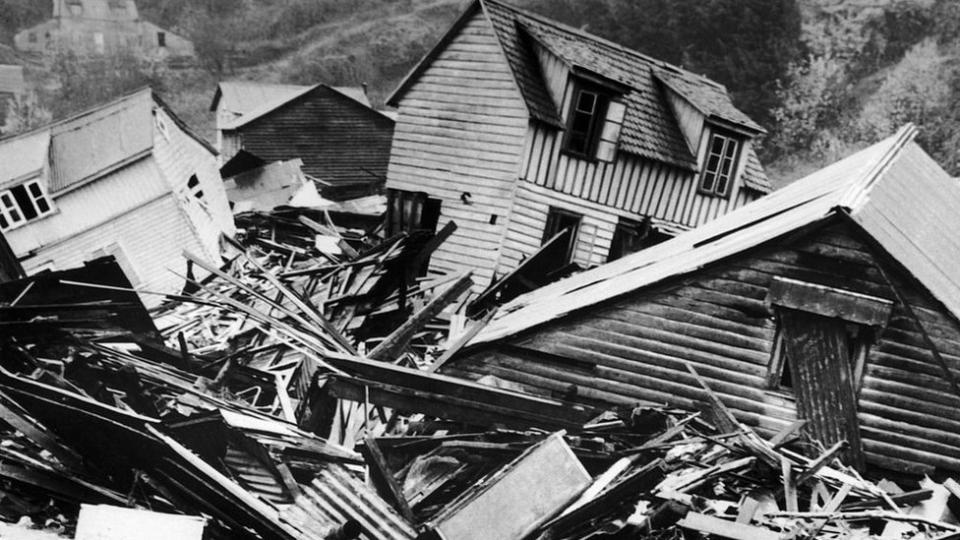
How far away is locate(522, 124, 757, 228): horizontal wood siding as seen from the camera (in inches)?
835

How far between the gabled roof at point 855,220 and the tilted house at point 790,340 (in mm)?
64

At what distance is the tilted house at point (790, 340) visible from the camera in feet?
33.7

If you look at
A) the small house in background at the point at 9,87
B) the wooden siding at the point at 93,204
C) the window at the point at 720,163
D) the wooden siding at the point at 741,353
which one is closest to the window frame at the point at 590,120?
the window at the point at 720,163

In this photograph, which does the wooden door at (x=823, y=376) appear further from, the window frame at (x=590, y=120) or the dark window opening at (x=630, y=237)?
the dark window opening at (x=630, y=237)

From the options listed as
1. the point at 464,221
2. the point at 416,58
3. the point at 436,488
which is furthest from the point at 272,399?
the point at 416,58

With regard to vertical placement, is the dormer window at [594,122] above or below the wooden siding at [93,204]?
above

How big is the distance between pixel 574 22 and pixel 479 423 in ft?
180

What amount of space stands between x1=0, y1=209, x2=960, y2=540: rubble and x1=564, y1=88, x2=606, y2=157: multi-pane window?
1065 centimetres

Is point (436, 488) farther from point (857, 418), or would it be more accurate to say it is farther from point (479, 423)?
point (857, 418)

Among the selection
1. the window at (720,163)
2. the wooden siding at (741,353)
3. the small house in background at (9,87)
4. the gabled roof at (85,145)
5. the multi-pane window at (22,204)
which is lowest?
the small house in background at (9,87)

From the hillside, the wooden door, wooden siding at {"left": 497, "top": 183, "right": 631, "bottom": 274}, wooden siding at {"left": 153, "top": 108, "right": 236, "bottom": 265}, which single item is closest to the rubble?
the wooden door

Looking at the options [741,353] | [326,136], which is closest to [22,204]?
[326,136]

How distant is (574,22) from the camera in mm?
60125

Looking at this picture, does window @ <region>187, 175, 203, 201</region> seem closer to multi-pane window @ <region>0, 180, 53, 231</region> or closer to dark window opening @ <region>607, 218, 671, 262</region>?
multi-pane window @ <region>0, 180, 53, 231</region>
